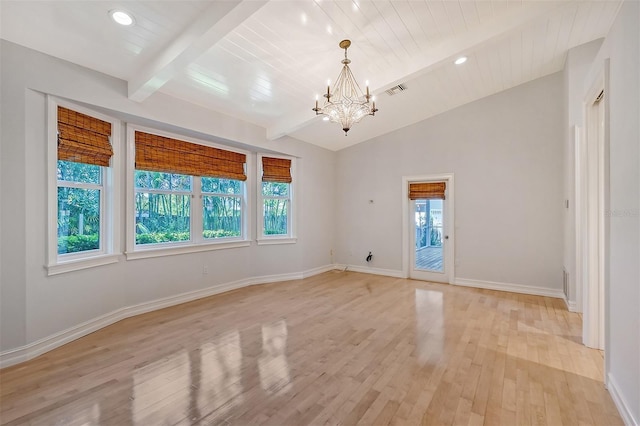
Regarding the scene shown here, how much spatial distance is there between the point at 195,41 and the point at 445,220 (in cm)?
486

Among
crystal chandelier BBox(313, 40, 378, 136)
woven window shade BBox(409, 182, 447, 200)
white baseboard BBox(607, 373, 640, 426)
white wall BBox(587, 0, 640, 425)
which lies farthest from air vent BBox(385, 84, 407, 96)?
white baseboard BBox(607, 373, 640, 426)

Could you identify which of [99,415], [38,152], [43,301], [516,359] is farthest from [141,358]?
[516,359]

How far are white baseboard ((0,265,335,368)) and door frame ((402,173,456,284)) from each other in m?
2.33

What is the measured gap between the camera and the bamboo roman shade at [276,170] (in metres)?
5.36

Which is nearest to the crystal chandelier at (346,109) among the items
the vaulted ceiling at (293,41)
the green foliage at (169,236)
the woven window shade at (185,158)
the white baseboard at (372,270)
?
the vaulted ceiling at (293,41)

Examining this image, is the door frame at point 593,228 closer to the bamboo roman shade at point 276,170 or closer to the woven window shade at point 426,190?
the woven window shade at point 426,190

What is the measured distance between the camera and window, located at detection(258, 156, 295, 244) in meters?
5.36

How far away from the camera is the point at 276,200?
18.4 feet

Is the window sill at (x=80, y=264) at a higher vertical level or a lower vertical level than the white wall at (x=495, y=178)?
lower

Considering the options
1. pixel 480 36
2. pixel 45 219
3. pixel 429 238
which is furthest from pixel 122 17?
pixel 429 238

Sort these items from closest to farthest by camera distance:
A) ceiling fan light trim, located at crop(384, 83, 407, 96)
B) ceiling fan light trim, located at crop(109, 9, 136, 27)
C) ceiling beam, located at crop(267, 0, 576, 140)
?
ceiling fan light trim, located at crop(109, 9, 136, 27) → ceiling beam, located at crop(267, 0, 576, 140) → ceiling fan light trim, located at crop(384, 83, 407, 96)

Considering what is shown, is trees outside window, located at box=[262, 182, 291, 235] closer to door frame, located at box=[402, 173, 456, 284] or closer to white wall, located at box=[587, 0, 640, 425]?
door frame, located at box=[402, 173, 456, 284]

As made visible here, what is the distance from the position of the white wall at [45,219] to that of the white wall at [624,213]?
13.9ft

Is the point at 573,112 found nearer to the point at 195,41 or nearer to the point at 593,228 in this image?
the point at 593,228
